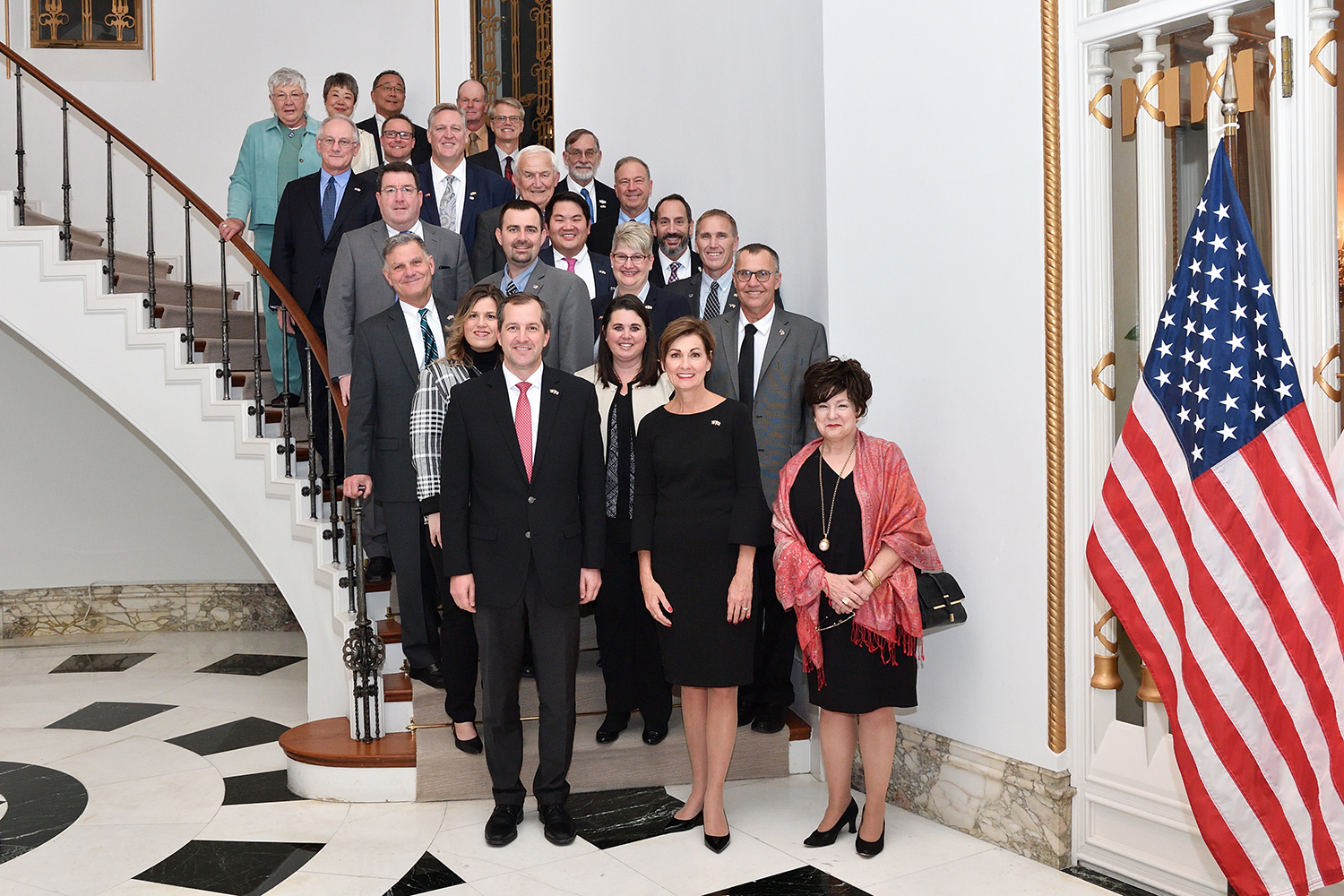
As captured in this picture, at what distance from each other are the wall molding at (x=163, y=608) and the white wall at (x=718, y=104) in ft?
11.3

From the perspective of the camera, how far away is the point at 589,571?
3621 millimetres

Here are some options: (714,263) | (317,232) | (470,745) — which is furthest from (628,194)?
(470,745)

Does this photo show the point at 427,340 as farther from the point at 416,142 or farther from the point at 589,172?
the point at 416,142

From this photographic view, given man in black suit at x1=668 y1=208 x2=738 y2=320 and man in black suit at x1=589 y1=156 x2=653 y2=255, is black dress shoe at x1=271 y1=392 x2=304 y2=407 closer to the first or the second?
man in black suit at x1=589 y1=156 x2=653 y2=255

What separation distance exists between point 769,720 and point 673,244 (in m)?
2.03

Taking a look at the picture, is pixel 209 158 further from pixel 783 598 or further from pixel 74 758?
pixel 783 598

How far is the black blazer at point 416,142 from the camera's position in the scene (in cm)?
612

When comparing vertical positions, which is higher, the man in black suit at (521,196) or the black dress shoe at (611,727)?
the man in black suit at (521,196)

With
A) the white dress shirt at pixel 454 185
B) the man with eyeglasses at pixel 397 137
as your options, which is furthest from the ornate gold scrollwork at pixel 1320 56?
the man with eyeglasses at pixel 397 137

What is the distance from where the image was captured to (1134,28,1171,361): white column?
3.29 metres

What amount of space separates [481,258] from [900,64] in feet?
6.04

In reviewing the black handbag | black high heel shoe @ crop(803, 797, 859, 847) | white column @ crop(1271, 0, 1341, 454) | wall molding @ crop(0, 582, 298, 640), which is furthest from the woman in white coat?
wall molding @ crop(0, 582, 298, 640)

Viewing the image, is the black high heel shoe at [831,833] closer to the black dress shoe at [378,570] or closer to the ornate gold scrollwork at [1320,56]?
the black dress shoe at [378,570]

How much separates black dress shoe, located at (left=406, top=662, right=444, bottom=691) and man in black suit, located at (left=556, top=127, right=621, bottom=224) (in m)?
2.29
